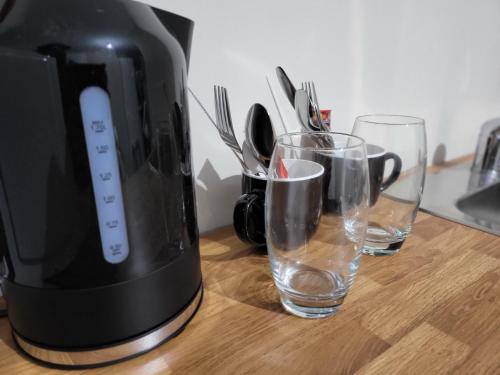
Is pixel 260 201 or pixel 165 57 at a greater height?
pixel 165 57

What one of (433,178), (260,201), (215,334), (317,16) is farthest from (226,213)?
(433,178)

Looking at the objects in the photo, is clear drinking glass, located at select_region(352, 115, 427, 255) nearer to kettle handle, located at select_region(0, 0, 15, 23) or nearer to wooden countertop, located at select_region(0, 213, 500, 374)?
wooden countertop, located at select_region(0, 213, 500, 374)

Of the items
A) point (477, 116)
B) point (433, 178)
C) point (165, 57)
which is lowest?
point (433, 178)

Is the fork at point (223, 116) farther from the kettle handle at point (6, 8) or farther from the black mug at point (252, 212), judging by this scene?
the kettle handle at point (6, 8)

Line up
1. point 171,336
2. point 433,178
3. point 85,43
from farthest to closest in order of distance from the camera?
point 433,178 < point 171,336 < point 85,43

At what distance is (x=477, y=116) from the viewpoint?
1.10 meters

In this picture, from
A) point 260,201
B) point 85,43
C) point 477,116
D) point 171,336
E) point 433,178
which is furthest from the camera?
point 477,116

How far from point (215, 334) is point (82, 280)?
0.14 m

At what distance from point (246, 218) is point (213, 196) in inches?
5.3

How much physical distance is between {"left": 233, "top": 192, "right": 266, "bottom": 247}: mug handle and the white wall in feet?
0.39

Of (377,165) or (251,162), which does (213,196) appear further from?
(377,165)

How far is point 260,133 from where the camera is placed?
18.1 inches

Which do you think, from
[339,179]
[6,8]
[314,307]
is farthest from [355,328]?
[6,8]

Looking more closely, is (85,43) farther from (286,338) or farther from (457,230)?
(457,230)
